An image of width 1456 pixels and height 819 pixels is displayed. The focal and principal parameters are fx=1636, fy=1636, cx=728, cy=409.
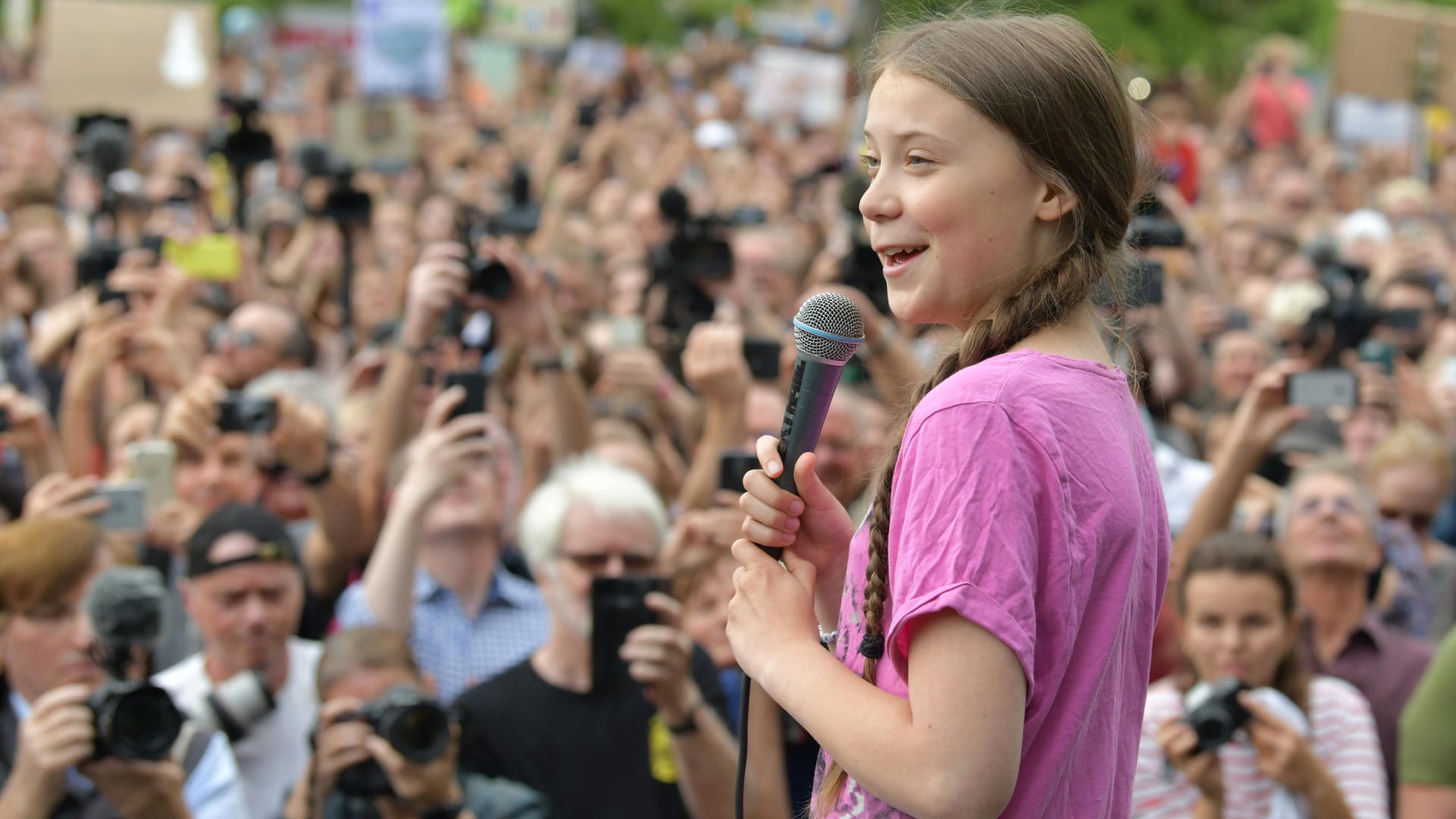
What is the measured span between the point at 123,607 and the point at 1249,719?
2279mm

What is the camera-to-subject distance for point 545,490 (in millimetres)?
4375

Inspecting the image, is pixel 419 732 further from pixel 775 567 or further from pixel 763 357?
pixel 763 357

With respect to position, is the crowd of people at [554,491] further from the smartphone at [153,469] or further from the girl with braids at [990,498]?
the girl with braids at [990,498]

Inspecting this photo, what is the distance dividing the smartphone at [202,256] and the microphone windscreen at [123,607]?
4.26m

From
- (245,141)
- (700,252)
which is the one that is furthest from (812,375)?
(245,141)

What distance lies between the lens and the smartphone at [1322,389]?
4.74 metres

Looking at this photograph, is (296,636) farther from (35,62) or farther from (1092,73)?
(35,62)

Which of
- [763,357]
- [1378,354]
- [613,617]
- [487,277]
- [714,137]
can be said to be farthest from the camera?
[714,137]

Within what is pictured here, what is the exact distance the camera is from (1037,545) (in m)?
1.48

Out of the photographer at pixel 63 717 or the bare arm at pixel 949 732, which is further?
the photographer at pixel 63 717

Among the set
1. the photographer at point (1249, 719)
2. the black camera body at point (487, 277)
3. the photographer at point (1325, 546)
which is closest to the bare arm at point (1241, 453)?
the photographer at point (1325, 546)

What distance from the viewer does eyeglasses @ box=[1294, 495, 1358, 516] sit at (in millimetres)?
4648

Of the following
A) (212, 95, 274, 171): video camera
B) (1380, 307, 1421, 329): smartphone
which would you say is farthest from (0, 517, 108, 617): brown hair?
(1380, 307, 1421, 329): smartphone

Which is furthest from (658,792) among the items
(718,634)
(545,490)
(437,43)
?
(437,43)
